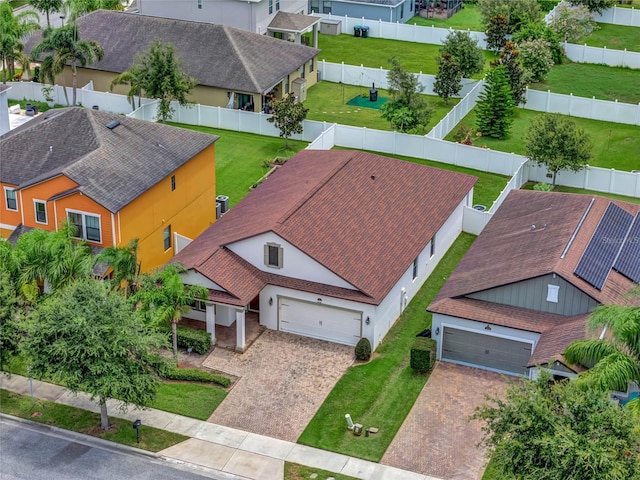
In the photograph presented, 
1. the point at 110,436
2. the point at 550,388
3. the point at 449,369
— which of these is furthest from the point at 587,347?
the point at 110,436

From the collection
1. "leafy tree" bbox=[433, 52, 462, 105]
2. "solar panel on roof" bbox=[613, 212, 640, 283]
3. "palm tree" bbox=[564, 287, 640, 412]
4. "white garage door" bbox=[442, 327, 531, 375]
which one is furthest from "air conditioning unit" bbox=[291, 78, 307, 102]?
"palm tree" bbox=[564, 287, 640, 412]

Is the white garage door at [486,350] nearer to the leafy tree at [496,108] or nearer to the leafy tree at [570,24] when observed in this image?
the leafy tree at [496,108]

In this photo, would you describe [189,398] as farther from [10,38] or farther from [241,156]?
[10,38]

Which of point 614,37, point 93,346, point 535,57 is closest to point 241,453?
point 93,346

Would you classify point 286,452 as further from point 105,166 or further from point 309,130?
point 309,130

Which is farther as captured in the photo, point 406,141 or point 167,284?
point 406,141

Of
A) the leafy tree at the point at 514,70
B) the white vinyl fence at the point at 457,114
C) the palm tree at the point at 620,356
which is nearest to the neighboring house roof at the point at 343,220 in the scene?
the white vinyl fence at the point at 457,114

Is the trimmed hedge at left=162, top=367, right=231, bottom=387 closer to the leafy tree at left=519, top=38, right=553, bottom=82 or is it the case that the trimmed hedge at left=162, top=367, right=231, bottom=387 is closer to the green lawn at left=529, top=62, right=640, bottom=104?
the leafy tree at left=519, top=38, right=553, bottom=82

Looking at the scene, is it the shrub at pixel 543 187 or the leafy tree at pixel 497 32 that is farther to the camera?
the leafy tree at pixel 497 32
